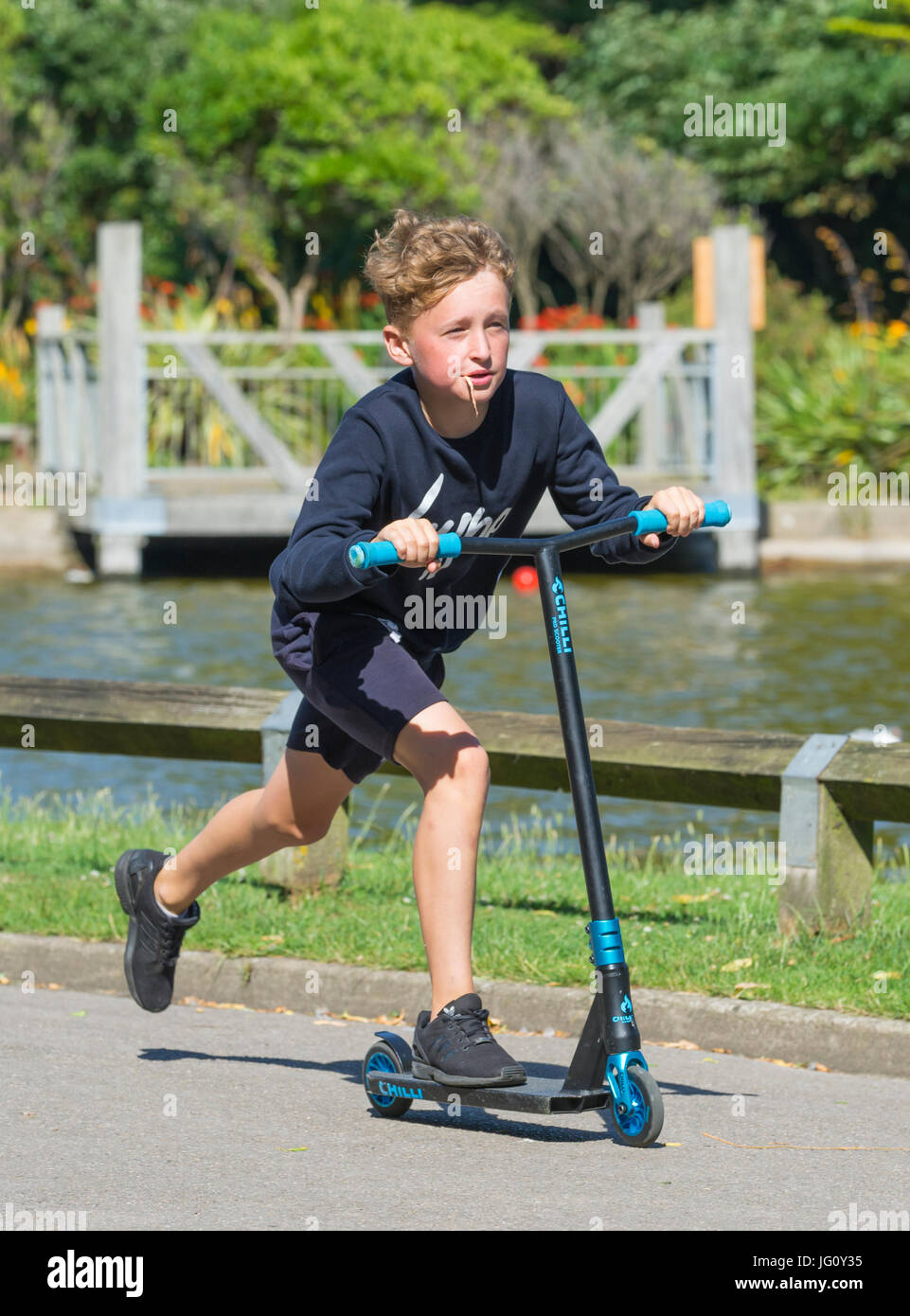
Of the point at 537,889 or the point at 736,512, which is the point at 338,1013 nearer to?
the point at 537,889

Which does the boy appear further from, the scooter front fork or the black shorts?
the scooter front fork

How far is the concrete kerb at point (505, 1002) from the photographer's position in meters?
4.86

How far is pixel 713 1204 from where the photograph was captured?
3756mm

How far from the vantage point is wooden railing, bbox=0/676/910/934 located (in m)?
5.47

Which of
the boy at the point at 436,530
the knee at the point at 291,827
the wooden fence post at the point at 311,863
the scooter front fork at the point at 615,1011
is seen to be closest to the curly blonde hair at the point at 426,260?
Answer: the boy at the point at 436,530

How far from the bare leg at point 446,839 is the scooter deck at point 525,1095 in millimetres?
151

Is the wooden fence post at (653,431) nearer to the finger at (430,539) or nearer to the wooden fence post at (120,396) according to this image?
the wooden fence post at (120,396)

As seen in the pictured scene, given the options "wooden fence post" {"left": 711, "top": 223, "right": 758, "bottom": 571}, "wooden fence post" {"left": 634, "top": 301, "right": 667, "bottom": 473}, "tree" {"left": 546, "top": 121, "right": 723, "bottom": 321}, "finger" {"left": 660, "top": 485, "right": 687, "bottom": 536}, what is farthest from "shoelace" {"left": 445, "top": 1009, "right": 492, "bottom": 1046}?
"tree" {"left": 546, "top": 121, "right": 723, "bottom": 321}

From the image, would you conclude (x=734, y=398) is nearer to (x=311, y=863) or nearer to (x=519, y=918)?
(x=311, y=863)

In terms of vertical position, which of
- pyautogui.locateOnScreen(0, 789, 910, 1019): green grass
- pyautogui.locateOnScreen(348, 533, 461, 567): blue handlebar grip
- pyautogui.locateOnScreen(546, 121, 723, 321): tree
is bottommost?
pyautogui.locateOnScreen(0, 789, 910, 1019): green grass

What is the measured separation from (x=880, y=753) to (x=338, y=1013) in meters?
1.56

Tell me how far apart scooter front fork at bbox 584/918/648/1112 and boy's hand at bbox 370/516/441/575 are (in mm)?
805

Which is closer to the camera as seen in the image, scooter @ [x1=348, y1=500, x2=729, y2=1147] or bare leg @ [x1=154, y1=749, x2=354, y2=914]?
scooter @ [x1=348, y1=500, x2=729, y2=1147]
